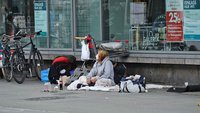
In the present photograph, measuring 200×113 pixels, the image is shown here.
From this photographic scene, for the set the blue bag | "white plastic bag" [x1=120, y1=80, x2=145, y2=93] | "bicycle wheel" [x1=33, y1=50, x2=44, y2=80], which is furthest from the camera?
"bicycle wheel" [x1=33, y1=50, x2=44, y2=80]

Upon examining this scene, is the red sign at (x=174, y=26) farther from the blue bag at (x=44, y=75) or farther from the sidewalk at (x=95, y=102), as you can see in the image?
the blue bag at (x=44, y=75)

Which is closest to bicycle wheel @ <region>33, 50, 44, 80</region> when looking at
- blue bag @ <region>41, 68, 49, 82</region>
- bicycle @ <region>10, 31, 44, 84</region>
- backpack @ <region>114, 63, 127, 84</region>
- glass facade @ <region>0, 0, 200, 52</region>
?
bicycle @ <region>10, 31, 44, 84</region>

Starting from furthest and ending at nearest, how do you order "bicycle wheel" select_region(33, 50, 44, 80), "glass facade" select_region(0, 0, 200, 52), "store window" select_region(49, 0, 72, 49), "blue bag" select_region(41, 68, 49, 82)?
1. "store window" select_region(49, 0, 72, 49)
2. "bicycle wheel" select_region(33, 50, 44, 80)
3. "blue bag" select_region(41, 68, 49, 82)
4. "glass facade" select_region(0, 0, 200, 52)

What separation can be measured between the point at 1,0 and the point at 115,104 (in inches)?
338

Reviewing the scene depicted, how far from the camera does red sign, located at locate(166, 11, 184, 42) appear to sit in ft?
49.0

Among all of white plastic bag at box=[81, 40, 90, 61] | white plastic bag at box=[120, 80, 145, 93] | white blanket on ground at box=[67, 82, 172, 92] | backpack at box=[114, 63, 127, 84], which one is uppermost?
white plastic bag at box=[81, 40, 90, 61]

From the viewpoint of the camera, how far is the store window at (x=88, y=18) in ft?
54.5

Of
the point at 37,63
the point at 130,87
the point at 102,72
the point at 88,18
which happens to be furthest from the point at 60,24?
the point at 130,87

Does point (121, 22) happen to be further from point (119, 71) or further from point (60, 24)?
point (60, 24)

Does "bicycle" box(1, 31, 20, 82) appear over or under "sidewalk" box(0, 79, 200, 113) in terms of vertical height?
over

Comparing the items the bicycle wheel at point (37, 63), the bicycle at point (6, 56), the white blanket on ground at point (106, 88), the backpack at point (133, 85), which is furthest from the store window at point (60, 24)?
the backpack at point (133, 85)

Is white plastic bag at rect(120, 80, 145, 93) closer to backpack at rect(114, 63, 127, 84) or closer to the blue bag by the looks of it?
backpack at rect(114, 63, 127, 84)

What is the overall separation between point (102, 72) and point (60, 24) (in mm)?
3500

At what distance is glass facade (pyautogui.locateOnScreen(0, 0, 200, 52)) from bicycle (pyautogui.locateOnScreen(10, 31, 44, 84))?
1.01 m
